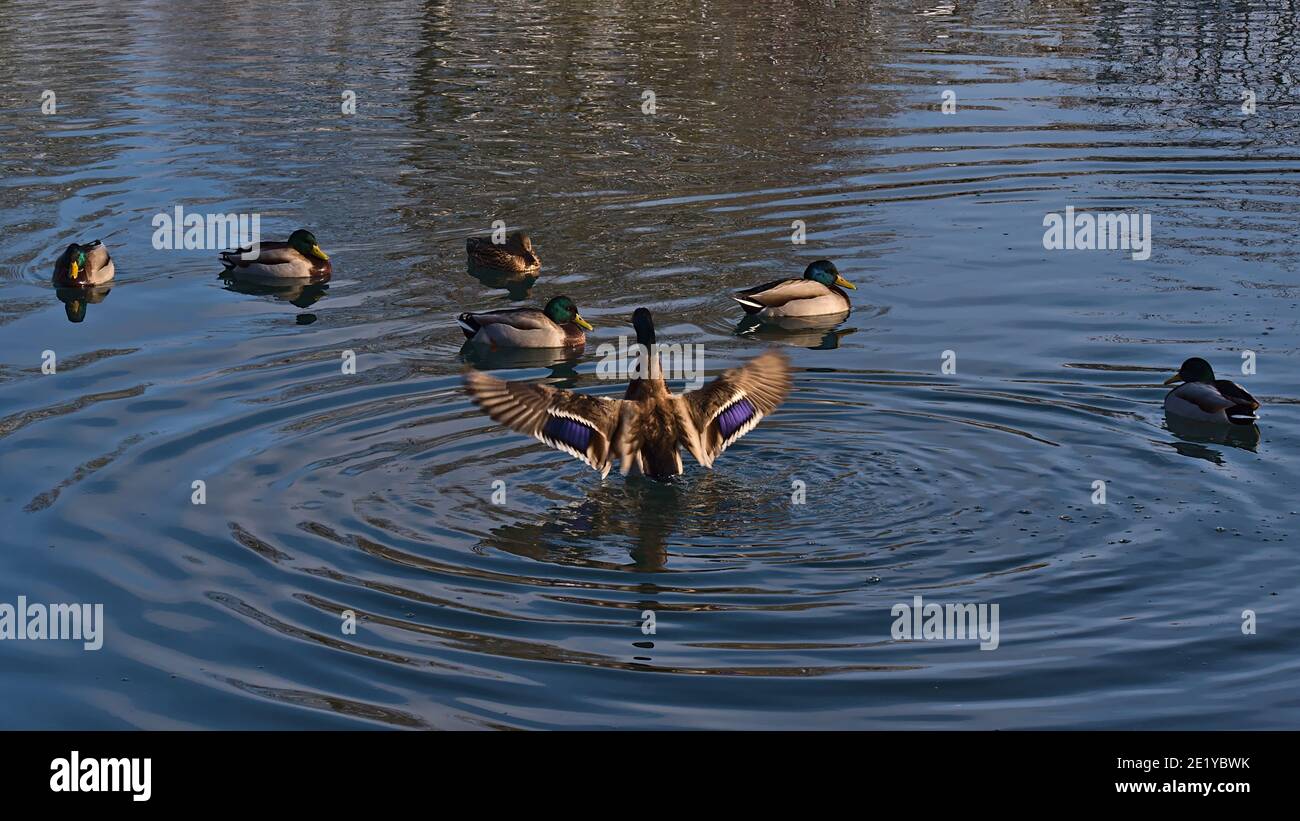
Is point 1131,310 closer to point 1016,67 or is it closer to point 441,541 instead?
point 441,541

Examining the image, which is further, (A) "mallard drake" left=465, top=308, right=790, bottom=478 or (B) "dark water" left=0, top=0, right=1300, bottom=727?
(A) "mallard drake" left=465, top=308, right=790, bottom=478

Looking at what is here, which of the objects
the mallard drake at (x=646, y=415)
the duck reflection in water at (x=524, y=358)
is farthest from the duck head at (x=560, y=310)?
the mallard drake at (x=646, y=415)

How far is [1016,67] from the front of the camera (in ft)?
105

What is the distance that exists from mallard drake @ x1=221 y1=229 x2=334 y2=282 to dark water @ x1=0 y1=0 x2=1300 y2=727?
1.54 ft

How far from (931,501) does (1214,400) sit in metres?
3.32

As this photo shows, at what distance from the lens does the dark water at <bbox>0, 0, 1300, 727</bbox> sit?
960cm

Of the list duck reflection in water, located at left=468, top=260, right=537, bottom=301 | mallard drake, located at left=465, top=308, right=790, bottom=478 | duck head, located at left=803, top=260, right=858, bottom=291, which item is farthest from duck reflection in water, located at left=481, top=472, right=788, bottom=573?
duck reflection in water, located at left=468, top=260, right=537, bottom=301

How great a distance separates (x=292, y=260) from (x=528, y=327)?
3.68 meters

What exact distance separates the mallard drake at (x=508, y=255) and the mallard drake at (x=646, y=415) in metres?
7.14

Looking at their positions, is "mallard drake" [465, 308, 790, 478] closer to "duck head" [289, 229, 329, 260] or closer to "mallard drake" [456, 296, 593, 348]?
"mallard drake" [456, 296, 593, 348]

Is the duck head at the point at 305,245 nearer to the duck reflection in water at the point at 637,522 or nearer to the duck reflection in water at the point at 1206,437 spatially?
the duck reflection in water at the point at 637,522

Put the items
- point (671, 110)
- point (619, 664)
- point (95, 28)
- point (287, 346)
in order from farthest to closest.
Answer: point (95, 28) < point (671, 110) < point (287, 346) < point (619, 664)

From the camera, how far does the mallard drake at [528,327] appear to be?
1698cm

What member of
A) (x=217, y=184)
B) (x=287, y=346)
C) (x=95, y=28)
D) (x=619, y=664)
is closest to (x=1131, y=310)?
(x=287, y=346)
